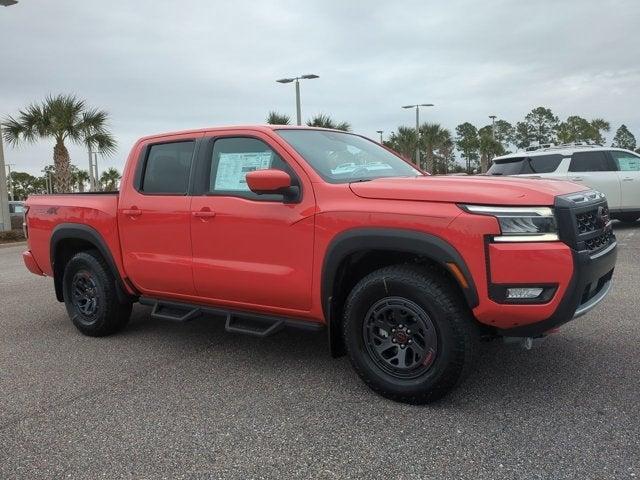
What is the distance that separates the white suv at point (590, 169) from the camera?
39.8 feet

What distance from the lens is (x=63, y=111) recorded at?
2000cm

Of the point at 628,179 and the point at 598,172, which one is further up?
the point at 598,172

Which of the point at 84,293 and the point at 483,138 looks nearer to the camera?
the point at 84,293

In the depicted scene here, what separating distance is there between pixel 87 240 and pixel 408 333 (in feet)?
10.5

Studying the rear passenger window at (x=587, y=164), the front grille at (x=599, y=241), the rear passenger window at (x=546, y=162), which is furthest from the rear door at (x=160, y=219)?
the rear passenger window at (x=587, y=164)

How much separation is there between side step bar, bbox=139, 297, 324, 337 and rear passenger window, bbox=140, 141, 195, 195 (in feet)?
3.01

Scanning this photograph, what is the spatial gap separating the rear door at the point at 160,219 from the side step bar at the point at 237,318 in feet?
0.40

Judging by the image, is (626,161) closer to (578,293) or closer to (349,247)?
(578,293)

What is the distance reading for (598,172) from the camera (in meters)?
12.2

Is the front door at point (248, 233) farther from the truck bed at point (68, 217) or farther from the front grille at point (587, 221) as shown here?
the front grille at point (587, 221)

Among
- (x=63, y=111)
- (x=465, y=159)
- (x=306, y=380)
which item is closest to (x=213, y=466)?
(x=306, y=380)

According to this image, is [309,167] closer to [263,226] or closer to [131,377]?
[263,226]

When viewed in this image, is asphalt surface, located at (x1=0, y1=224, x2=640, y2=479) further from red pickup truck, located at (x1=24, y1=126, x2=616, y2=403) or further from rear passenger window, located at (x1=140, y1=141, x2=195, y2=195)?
rear passenger window, located at (x1=140, y1=141, x2=195, y2=195)

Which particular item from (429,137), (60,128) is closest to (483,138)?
(429,137)
